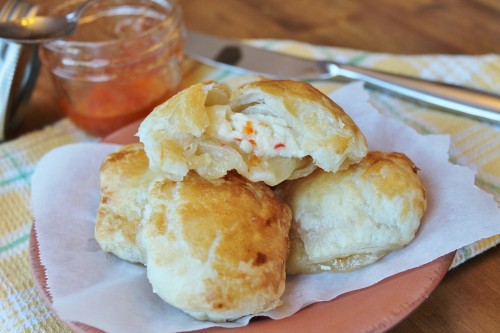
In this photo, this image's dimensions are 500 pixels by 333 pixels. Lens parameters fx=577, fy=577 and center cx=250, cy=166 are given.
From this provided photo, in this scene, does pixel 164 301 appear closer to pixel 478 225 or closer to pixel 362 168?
pixel 362 168

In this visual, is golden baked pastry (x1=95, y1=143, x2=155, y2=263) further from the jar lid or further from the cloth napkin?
the jar lid

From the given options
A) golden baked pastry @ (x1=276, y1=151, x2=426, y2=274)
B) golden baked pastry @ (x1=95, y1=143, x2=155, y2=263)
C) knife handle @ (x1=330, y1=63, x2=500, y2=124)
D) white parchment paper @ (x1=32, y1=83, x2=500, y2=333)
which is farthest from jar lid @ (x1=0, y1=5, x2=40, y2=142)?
golden baked pastry @ (x1=276, y1=151, x2=426, y2=274)

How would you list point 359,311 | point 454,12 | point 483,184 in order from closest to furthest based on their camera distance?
point 359,311
point 483,184
point 454,12

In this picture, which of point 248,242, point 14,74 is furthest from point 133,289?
point 14,74

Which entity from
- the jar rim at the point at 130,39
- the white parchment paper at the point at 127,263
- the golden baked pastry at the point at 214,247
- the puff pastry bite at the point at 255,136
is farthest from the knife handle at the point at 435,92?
the golden baked pastry at the point at 214,247

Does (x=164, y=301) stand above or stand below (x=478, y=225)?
below

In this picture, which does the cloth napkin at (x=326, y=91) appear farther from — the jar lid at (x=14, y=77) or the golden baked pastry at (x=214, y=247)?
the golden baked pastry at (x=214, y=247)
